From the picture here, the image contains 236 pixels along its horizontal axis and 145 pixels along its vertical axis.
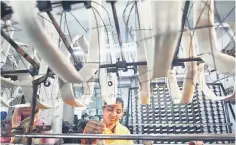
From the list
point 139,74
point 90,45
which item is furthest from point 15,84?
point 139,74

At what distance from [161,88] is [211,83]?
505 mm

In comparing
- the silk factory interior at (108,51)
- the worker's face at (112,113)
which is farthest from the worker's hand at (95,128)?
the worker's face at (112,113)

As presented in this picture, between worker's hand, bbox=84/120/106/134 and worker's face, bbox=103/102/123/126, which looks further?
worker's face, bbox=103/102/123/126

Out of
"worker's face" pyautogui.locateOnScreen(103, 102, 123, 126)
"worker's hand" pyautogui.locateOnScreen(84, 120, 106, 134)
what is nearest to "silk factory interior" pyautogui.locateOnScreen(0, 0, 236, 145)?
"worker's hand" pyautogui.locateOnScreen(84, 120, 106, 134)

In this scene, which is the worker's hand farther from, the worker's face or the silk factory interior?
the worker's face

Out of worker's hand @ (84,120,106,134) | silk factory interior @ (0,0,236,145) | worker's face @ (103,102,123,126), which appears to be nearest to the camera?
silk factory interior @ (0,0,236,145)

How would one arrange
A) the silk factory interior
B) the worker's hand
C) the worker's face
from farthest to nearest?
the worker's face → the worker's hand → the silk factory interior

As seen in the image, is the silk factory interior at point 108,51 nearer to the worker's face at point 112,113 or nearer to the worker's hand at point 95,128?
the worker's hand at point 95,128

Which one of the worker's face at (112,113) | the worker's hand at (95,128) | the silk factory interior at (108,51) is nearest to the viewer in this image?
the silk factory interior at (108,51)

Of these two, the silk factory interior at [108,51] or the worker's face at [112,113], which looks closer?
the silk factory interior at [108,51]

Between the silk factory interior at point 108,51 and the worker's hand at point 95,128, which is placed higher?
the silk factory interior at point 108,51

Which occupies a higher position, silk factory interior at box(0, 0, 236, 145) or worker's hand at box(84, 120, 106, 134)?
silk factory interior at box(0, 0, 236, 145)

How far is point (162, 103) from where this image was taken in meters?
2.38

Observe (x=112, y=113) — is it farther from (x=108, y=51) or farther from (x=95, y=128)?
(x=108, y=51)
